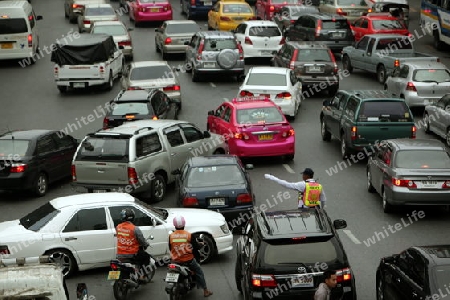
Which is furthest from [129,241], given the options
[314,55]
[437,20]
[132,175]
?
[437,20]

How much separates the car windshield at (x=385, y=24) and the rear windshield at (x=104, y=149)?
65.8 feet

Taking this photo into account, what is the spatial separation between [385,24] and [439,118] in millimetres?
13031

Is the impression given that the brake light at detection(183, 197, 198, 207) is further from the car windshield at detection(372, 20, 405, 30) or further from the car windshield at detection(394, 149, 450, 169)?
the car windshield at detection(372, 20, 405, 30)

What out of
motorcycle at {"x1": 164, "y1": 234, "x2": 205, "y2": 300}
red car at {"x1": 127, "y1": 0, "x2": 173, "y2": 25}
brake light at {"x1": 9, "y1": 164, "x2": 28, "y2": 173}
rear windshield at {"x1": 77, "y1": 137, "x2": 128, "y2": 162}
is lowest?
red car at {"x1": 127, "y1": 0, "x2": 173, "y2": 25}

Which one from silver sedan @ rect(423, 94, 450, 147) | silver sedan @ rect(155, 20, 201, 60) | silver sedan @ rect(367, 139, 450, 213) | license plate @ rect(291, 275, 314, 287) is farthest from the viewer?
silver sedan @ rect(155, 20, 201, 60)

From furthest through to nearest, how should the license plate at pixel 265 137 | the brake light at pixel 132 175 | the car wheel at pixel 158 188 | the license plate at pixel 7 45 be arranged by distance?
the license plate at pixel 7 45 < the license plate at pixel 265 137 < the car wheel at pixel 158 188 < the brake light at pixel 132 175

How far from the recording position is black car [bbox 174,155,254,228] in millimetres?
A: 19234

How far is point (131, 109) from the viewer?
2700 cm

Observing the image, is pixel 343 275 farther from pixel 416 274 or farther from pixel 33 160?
pixel 33 160

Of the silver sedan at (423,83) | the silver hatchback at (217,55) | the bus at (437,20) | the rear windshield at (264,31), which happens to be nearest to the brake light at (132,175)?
the silver sedan at (423,83)

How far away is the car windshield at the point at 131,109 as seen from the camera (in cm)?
2681

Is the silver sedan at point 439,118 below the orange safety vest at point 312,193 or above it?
below

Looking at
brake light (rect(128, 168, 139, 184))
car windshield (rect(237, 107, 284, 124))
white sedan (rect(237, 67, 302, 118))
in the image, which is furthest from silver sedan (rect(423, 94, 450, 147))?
brake light (rect(128, 168, 139, 184))

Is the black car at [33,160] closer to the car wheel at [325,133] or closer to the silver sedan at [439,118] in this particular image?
the car wheel at [325,133]
